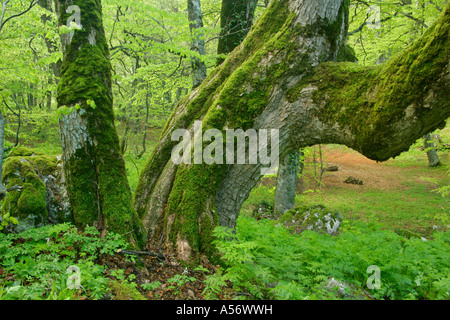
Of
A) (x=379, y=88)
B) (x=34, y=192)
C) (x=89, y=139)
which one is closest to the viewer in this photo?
(x=379, y=88)

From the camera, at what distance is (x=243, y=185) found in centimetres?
415

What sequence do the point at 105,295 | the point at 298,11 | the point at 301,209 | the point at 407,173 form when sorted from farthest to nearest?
the point at 407,173 < the point at 301,209 < the point at 298,11 < the point at 105,295

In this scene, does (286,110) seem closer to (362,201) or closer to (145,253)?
(145,253)

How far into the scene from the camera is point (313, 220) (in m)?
6.84

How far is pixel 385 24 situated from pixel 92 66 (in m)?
13.5

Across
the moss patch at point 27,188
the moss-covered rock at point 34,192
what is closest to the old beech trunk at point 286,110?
A: the moss-covered rock at point 34,192

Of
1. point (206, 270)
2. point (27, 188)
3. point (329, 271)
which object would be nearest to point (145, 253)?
point (206, 270)

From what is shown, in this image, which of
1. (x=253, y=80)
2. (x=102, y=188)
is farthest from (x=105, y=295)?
(x=253, y=80)

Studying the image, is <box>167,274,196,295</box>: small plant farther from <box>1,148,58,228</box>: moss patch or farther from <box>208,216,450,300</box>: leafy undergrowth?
<box>1,148,58,228</box>: moss patch

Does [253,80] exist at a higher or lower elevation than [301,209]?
higher

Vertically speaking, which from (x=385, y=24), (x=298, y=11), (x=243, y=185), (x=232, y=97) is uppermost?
(x=385, y=24)

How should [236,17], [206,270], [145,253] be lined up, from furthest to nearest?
1. [236,17]
2. [145,253]
3. [206,270]

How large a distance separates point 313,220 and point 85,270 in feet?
18.8
